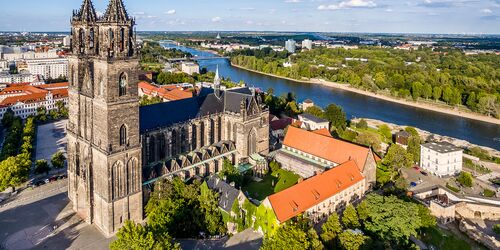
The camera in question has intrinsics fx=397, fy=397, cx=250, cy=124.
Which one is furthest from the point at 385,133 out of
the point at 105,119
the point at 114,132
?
the point at 105,119

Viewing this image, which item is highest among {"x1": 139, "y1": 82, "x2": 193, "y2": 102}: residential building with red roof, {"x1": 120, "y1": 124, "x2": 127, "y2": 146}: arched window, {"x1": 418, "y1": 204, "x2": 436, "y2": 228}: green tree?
{"x1": 139, "y1": 82, "x2": 193, "y2": 102}: residential building with red roof

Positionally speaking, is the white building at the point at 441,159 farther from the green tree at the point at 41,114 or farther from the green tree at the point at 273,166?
the green tree at the point at 41,114

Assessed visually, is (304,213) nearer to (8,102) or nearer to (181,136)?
(181,136)

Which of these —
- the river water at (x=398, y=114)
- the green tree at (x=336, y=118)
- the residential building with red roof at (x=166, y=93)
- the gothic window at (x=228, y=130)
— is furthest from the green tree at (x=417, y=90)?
the gothic window at (x=228, y=130)

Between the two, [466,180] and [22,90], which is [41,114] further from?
[466,180]

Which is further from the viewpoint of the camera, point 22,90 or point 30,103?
point 22,90

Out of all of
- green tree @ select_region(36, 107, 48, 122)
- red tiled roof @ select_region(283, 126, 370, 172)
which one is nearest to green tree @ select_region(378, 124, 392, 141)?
red tiled roof @ select_region(283, 126, 370, 172)

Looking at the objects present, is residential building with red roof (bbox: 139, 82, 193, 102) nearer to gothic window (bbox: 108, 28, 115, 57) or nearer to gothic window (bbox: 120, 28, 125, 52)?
gothic window (bbox: 120, 28, 125, 52)
